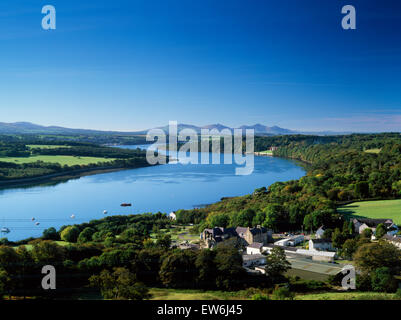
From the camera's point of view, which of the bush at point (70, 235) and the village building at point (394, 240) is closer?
the village building at point (394, 240)

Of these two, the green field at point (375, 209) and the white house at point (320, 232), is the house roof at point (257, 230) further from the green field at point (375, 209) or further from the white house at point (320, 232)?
the green field at point (375, 209)

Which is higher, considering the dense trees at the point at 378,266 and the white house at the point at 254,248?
the dense trees at the point at 378,266

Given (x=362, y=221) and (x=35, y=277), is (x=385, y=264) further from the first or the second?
(x=35, y=277)

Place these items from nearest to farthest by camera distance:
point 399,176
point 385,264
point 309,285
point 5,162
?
point 309,285, point 385,264, point 399,176, point 5,162

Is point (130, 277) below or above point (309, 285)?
above

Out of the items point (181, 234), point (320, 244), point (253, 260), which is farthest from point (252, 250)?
point (181, 234)

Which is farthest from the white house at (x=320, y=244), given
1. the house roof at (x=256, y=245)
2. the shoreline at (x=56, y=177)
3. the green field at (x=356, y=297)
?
the shoreline at (x=56, y=177)
